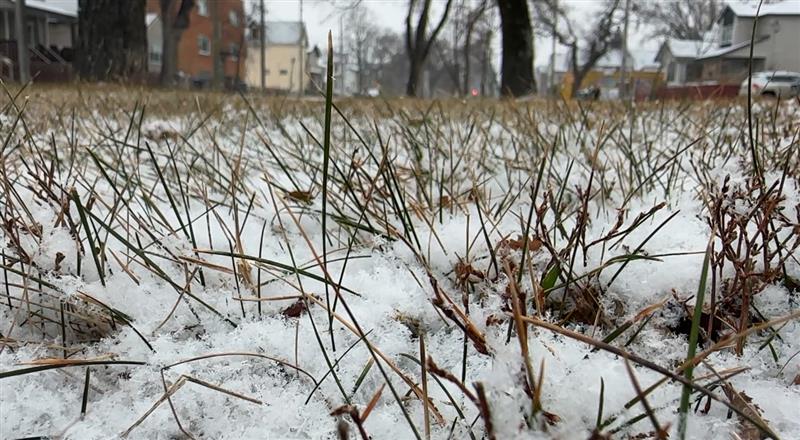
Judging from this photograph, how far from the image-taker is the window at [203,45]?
1251 inches

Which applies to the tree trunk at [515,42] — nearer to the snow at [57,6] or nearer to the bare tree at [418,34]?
the bare tree at [418,34]

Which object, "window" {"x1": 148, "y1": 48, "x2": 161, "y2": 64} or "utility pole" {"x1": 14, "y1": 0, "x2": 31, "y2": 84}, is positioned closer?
"utility pole" {"x1": 14, "y1": 0, "x2": 31, "y2": 84}

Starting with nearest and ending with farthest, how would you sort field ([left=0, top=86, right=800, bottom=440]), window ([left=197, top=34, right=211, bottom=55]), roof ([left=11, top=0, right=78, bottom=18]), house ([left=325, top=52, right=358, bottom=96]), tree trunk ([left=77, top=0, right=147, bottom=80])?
1. field ([left=0, top=86, right=800, bottom=440])
2. house ([left=325, top=52, right=358, bottom=96])
3. tree trunk ([left=77, top=0, right=147, bottom=80])
4. roof ([left=11, top=0, right=78, bottom=18])
5. window ([left=197, top=34, right=211, bottom=55])

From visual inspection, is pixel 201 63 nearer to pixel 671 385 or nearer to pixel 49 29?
pixel 49 29

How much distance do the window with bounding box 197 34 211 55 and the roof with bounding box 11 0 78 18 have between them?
322 inches

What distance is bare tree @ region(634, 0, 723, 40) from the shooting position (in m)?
30.3

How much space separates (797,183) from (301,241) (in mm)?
920

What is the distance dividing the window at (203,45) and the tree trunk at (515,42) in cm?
2755

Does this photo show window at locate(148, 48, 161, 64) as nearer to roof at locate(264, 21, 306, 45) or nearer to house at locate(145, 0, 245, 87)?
house at locate(145, 0, 245, 87)

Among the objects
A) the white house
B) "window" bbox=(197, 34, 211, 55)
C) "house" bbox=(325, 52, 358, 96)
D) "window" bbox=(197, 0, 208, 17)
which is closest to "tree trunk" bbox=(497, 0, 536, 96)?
"house" bbox=(325, 52, 358, 96)

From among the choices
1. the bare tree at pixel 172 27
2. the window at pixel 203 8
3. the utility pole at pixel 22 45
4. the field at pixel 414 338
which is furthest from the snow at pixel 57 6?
the field at pixel 414 338

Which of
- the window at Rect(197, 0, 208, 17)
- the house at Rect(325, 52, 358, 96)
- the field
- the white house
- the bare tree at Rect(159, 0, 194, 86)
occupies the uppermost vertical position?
the window at Rect(197, 0, 208, 17)

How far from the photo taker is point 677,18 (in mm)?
33594

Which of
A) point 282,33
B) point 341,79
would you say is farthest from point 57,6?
point 341,79
